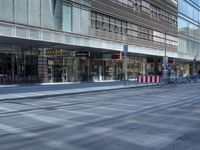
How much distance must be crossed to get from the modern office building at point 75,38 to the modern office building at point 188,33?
10.1 m

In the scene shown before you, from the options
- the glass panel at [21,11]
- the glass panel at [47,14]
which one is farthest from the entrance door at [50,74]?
the glass panel at [21,11]

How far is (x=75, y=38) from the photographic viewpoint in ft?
119

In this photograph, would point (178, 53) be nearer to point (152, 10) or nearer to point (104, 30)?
point (152, 10)

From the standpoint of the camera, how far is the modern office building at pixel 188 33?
6862cm

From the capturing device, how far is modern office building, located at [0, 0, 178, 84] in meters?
31.4

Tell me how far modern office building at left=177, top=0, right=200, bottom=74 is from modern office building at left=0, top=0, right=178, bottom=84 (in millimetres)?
10098

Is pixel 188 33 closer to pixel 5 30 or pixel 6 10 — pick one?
pixel 6 10

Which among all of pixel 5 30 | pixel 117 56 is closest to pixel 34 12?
pixel 5 30

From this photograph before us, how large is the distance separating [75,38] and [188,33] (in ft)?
140

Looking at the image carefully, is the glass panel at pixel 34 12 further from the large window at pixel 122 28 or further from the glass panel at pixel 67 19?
the large window at pixel 122 28

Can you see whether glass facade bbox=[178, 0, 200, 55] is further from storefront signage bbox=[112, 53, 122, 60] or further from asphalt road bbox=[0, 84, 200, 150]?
asphalt road bbox=[0, 84, 200, 150]

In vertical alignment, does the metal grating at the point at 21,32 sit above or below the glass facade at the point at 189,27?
below

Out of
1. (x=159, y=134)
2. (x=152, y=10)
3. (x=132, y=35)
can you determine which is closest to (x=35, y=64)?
(x=132, y=35)

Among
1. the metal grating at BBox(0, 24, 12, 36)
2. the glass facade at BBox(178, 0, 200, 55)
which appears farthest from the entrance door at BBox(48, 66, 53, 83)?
the glass facade at BBox(178, 0, 200, 55)
